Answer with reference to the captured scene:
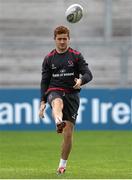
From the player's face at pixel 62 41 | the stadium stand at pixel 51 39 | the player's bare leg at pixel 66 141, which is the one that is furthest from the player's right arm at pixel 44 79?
the stadium stand at pixel 51 39

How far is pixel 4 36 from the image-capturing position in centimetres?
2411

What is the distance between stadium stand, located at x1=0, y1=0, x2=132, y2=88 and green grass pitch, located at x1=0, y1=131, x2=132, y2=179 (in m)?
3.43

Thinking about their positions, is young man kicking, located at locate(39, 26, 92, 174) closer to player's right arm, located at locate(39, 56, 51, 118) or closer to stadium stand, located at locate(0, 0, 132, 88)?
player's right arm, located at locate(39, 56, 51, 118)

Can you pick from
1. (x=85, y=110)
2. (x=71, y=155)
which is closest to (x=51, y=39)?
(x=85, y=110)

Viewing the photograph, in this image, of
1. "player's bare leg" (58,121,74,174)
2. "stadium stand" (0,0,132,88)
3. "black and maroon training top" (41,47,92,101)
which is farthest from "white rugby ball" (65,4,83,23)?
"stadium stand" (0,0,132,88)

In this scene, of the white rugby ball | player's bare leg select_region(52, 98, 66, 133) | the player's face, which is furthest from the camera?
the white rugby ball

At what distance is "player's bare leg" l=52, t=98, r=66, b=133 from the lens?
10117 millimetres

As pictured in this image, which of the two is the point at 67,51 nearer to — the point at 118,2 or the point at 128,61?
the point at 128,61

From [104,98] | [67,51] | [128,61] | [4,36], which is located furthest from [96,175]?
[4,36]

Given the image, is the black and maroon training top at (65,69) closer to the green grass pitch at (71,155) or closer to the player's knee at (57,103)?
the player's knee at (57,103)

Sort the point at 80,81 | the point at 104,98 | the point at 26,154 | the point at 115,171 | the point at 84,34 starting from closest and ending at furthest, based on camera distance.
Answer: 1. the point at 80,81
2. the point at 115,171
3. the point at 26,154
4. the point at 104,98
5. the point at 84,34

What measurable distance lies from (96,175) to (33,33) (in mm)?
14387

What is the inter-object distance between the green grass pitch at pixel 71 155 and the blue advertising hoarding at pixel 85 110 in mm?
370

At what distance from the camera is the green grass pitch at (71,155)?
1084cm
